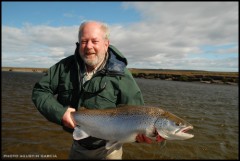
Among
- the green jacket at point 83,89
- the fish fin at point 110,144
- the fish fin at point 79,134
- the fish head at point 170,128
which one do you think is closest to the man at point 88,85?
the green jacket at point 83,89

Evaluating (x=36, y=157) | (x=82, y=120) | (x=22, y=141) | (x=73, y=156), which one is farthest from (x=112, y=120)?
(x=22, y=141)

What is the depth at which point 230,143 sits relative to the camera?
1138 cm

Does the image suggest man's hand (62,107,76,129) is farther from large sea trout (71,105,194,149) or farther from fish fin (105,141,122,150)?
fish fin (105,141,122,150)

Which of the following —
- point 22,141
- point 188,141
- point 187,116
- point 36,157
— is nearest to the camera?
point 36,157

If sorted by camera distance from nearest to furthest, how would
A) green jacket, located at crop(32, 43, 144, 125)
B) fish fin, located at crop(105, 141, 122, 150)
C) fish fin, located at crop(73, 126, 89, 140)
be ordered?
fish fin, located at crop(105, 141, 122, 150) → fish fin, located at crop(73, 126, 89, 140) → green jacket, located at crop(32, 43, 144, 125)

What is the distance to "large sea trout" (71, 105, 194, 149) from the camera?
14.4 ft

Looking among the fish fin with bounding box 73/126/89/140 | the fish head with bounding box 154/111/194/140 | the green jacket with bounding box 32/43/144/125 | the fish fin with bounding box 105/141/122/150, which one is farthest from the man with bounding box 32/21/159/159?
the fish head with bounding box 154/111/194/140

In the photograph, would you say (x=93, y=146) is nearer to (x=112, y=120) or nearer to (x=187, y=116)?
(x=112, y=120)

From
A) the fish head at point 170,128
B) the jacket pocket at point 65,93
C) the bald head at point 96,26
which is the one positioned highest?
the bald head at point 96,26

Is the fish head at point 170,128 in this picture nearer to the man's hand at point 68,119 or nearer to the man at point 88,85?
the man at point 88,85

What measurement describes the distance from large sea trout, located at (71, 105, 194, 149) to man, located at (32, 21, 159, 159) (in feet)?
0.71

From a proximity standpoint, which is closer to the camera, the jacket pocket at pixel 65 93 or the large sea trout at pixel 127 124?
the large sea trout at pixel 127 124

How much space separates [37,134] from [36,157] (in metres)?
2.47

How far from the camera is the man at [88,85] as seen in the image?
Result: 4.76 metres
